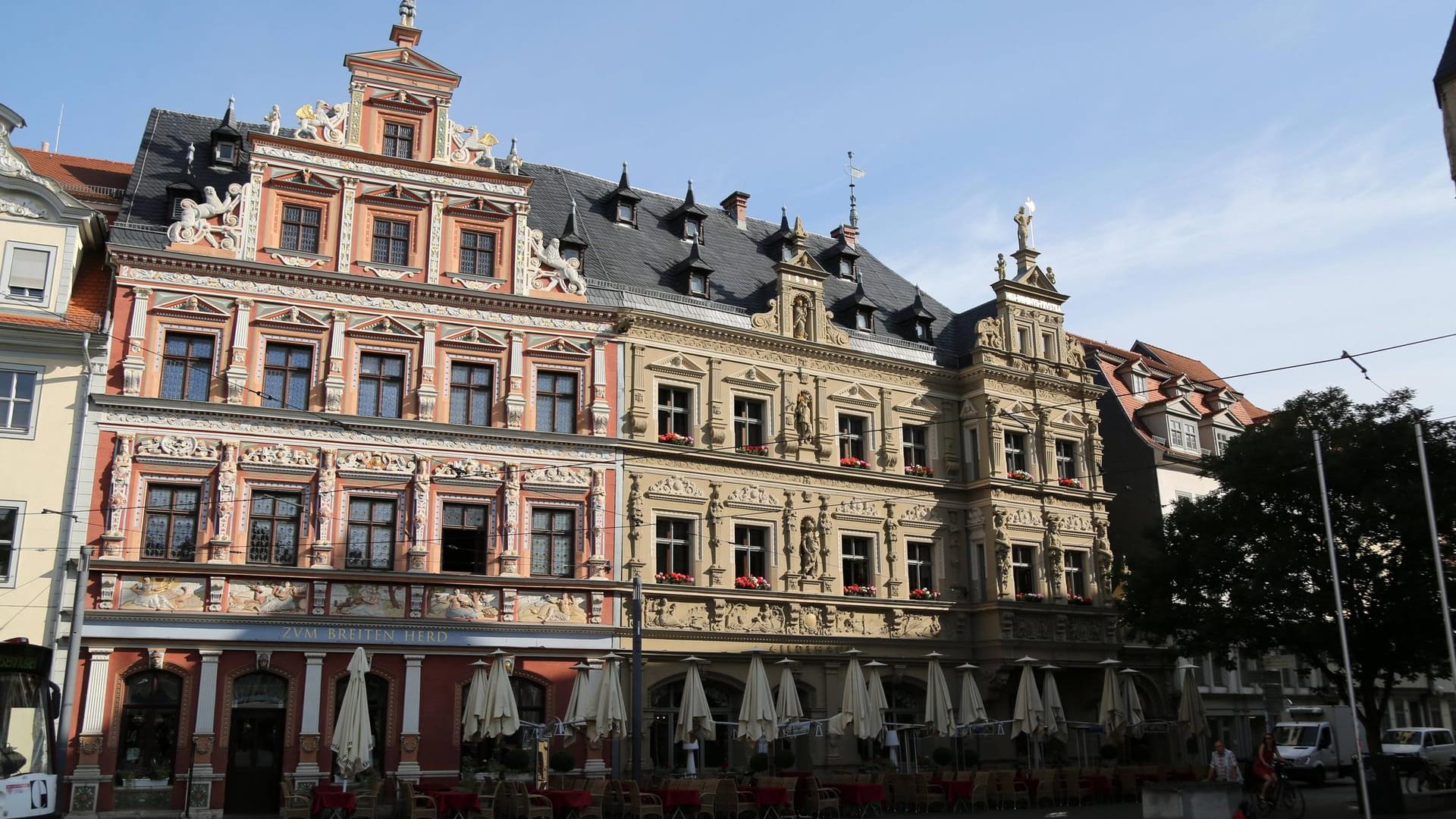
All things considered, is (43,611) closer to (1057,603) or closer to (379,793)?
(379,793)

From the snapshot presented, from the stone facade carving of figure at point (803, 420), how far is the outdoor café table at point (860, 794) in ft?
34.7

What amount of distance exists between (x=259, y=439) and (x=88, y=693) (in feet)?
20.3

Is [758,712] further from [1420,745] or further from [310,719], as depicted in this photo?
[1420,745]

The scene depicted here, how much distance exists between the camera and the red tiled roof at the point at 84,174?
30.9m

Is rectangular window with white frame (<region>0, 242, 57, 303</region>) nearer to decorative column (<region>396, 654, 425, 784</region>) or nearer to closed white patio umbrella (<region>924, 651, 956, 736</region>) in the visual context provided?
decorative column (<region>396, 654, 425, 784</region>)

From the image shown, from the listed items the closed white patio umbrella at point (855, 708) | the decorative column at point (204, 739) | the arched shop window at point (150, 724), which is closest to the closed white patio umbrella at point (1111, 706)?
the closed white patio umbrella at point (855, 708)

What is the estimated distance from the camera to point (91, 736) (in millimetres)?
25031

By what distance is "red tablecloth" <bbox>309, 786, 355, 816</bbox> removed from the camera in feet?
74.8

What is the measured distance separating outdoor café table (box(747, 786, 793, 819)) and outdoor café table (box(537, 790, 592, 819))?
3.20 metres

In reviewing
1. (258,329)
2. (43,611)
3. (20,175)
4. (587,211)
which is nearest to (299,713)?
(43,611)

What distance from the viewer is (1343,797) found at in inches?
1259

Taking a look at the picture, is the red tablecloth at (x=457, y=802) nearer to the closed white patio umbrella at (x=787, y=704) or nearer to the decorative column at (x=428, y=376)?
the closed white patio umbrella at (x=787, y=704)

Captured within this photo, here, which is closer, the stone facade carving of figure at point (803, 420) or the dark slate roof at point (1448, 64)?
the dark slate roof at point (1448, 64)

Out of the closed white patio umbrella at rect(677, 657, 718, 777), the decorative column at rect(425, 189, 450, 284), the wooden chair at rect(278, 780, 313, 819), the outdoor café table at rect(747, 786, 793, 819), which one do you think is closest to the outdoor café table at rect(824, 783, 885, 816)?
the outdoor café table at rect(747, 786, 793, 819)
